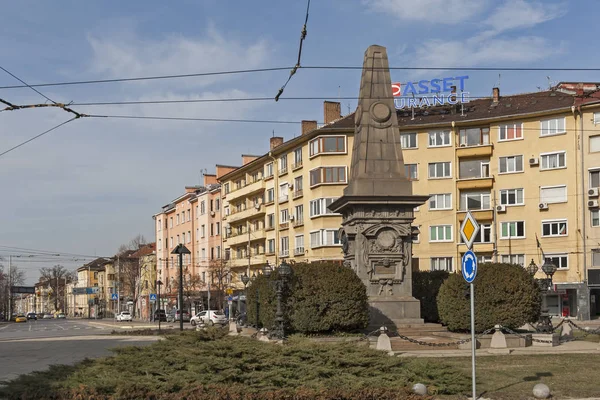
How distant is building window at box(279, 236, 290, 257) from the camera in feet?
227

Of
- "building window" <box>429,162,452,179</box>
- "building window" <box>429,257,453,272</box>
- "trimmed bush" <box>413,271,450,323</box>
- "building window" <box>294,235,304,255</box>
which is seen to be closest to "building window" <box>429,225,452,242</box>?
"building window" <box>429,257,453,272</box>

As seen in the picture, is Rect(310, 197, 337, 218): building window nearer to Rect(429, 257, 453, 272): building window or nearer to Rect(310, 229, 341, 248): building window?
Rect(310, 229, 341, 248): building window

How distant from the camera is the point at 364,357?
1388cm

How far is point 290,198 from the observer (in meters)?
68.9

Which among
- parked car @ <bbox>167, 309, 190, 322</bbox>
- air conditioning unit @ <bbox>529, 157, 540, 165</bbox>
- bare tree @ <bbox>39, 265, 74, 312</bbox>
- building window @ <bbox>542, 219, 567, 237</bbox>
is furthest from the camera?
bare tree @ <bbox>39, 265, 74, 312</bbox>

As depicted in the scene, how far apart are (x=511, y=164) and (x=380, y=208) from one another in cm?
3776

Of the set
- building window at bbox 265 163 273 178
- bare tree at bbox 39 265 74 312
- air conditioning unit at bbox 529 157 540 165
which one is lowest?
bare tree at bbox 39 265 74 312

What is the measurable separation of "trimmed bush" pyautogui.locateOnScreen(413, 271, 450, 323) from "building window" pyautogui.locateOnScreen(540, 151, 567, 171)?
32.3m

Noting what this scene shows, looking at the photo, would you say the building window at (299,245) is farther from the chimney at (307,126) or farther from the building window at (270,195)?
the chimney at (307,126)

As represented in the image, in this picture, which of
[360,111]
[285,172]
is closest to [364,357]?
[360,111]

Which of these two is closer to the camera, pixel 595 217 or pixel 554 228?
pixel 595 217

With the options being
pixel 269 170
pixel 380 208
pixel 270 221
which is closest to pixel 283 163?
pixel 269 170

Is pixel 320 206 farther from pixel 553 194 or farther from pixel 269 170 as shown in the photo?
pixel 553 194

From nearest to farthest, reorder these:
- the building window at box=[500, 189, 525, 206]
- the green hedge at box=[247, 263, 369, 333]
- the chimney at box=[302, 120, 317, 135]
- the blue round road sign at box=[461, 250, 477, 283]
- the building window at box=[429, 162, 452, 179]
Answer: the blue round road sign at box=[461, 250, 477, 283] < the green hedge at box=[247, 263, 369, 333] < the building window at box=[500, 189, 525, 206] < the building window at box=[429, 162, 452, 179] < the chimney at box=[302, 120, 317, 135]
